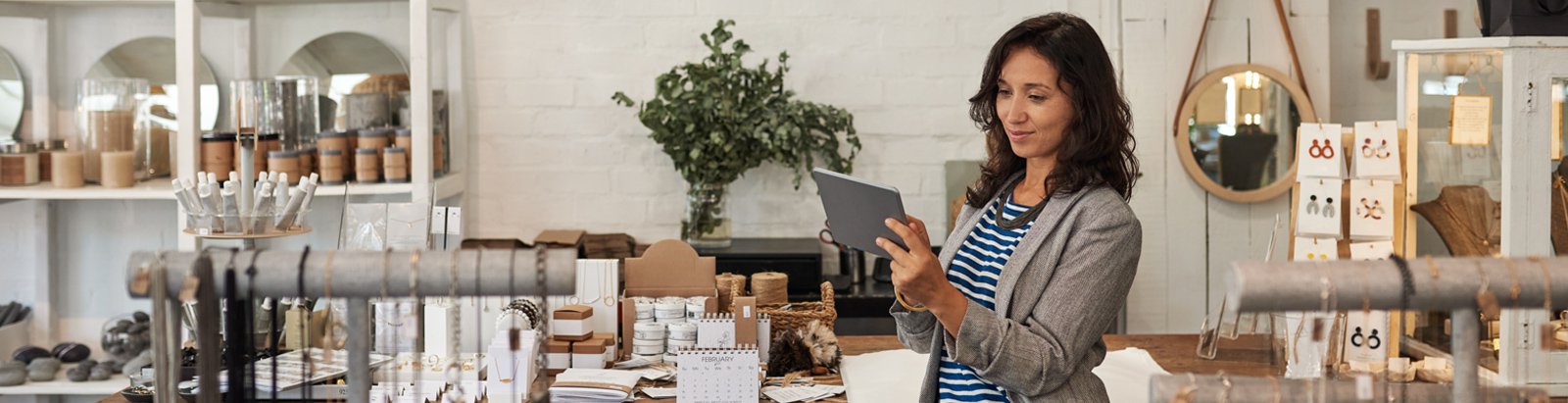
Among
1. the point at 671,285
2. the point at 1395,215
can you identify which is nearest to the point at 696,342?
the point at 671,285

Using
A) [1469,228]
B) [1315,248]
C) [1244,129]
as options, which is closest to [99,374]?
[1315,248]

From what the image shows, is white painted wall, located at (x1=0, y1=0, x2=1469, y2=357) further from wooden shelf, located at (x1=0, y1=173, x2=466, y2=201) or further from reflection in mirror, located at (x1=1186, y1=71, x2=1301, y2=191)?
wooden shelf, located at (x1=0, y1=173, x2=466, y2=201)

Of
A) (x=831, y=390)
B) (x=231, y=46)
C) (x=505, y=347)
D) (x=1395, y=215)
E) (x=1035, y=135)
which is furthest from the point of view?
(x=231, y=46)

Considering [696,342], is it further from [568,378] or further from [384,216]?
[384,216]

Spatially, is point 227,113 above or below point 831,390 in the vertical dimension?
above

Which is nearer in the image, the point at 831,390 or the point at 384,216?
the point at 831,390

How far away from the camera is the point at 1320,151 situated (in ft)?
9.34

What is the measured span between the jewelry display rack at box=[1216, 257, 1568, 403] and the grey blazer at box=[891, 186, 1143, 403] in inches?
28.9

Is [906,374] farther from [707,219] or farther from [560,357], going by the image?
[707,219]

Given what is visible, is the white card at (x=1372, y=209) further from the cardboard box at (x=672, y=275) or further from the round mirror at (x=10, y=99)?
the round mirror at (x=10, y=99)

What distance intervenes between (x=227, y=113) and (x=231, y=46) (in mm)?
198

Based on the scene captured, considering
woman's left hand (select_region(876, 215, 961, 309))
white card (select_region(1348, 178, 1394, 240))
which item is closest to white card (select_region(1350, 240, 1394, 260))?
white card (select_region(1348, 178, 1394, 240))

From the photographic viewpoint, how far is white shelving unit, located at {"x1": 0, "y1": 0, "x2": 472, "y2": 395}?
369 centimetres

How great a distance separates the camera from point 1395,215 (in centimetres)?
287
